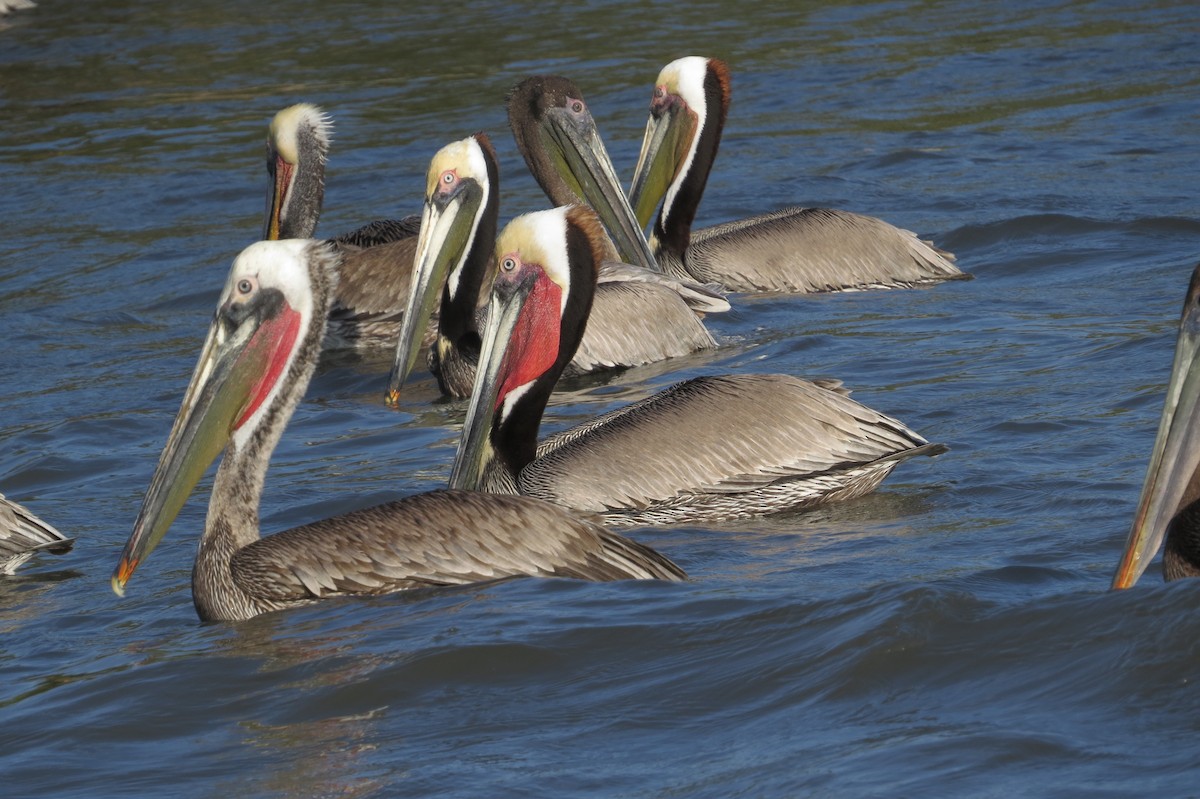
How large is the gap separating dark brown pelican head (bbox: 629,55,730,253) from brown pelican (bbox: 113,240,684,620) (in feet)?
15.9

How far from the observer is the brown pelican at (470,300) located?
26.1ft

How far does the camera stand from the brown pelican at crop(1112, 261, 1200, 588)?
155 inches

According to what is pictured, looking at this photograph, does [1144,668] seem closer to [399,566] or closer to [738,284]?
[399,566]

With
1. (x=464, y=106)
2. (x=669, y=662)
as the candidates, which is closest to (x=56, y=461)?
(x=669, y=662)

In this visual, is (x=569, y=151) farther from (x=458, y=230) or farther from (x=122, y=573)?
(x=122, y=573)

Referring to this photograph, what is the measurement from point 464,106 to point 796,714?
1037 centimetres

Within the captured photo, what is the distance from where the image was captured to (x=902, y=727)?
397 cm

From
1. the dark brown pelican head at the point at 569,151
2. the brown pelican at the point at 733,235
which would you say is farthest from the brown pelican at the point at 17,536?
the brown pelican at the point at 733,235

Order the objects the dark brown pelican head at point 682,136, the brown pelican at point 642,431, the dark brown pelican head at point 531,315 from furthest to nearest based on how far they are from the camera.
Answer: the dark brown pelican head at point 682,136 < the dark brown pelican head at point 531,315 < the brown pelican at point 642,431

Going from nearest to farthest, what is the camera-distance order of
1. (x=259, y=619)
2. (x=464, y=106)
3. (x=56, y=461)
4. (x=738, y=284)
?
(x=259, y=619)
(x=56, y=461)
(x=738, y=284)
(x=464, y=106)

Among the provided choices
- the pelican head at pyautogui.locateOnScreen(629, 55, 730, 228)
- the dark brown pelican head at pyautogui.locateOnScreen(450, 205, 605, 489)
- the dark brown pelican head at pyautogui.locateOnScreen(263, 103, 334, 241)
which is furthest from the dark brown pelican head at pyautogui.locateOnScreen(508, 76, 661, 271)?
the dark brown pelican head at pyautogui.locateOnScreen(450, 205, 605, 489)

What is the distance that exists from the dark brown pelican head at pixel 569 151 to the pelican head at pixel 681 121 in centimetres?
53

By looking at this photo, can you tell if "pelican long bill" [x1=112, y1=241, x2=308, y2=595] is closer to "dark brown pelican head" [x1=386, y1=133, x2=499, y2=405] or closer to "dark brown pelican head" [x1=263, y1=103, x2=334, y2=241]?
"dark brown pelican head" [x1=386, y1=133, x2=499, y2=405]

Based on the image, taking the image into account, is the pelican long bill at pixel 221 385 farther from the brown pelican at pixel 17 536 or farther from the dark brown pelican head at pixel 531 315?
the dark brown pelican head at pixel 531 315
